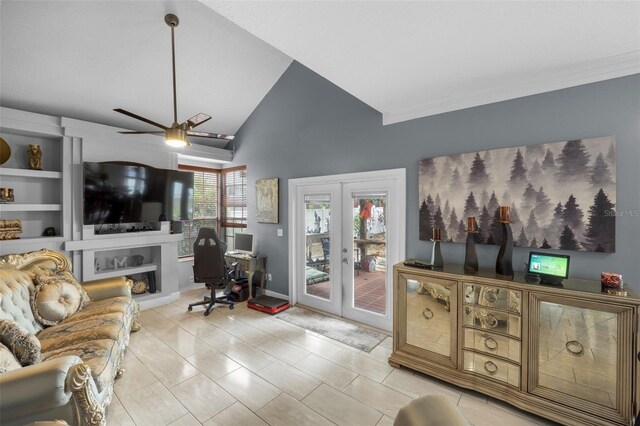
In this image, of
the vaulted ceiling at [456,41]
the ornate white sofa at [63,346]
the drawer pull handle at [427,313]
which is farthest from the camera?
the drawer pull handle at [427,313]

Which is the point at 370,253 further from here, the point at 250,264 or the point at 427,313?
the point at 250,264

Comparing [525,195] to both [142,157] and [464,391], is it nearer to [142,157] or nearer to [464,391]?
[464,391]

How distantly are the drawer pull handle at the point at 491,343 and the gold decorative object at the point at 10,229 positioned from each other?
5249 millimetres

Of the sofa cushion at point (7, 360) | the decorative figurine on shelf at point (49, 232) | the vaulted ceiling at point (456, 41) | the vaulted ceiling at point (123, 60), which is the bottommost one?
the sofa cushion at point (7, 360)

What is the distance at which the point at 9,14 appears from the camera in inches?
97.6

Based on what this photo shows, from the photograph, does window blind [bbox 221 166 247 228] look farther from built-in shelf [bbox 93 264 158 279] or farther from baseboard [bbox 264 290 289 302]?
built-in shelf [bbox 93 264 158 279]

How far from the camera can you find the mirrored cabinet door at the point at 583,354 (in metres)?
1.72

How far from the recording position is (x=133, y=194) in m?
3.92

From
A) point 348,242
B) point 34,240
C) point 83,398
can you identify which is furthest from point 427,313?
point 34,240

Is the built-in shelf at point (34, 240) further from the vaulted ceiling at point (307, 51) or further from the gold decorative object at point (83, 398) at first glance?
the gold decorative object at point (83, 398)

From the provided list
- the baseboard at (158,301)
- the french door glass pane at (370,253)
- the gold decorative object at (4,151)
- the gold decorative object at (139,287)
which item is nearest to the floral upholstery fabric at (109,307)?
the baseboard at (158,301)

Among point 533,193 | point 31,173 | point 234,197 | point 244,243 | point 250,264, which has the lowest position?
point 250,264

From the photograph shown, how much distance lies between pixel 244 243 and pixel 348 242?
81.6 inches

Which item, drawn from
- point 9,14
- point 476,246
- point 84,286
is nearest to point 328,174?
point 476,246
